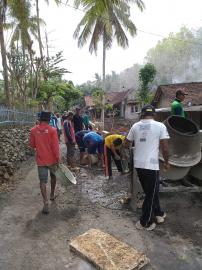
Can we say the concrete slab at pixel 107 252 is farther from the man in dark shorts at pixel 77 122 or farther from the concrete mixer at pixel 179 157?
the man in dark shorts at pixel 77 122

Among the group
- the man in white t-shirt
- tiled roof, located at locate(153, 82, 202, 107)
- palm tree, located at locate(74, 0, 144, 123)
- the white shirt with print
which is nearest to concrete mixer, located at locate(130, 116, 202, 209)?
the man in white t-shirt

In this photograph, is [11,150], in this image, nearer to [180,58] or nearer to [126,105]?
[126,105]

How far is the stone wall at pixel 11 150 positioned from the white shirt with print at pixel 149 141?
416 centimetres

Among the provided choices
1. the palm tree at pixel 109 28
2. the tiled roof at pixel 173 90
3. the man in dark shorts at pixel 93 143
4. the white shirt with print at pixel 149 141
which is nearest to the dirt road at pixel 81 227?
the white shirt with print at pixel 149 141

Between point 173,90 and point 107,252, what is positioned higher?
point 173,90

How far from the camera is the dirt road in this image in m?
4.02

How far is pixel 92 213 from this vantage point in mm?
5688

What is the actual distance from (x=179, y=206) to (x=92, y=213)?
1.62 m

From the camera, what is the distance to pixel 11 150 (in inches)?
394

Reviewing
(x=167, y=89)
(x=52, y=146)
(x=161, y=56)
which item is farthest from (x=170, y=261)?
(x=161, y=56)

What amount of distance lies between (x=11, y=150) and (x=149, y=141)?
6275 mm

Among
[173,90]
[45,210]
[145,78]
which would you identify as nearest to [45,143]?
[45,210]

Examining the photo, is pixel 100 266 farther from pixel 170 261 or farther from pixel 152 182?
pixel 152 182

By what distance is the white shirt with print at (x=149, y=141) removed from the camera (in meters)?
4.83
